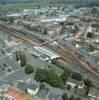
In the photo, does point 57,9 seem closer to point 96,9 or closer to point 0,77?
point 96,9

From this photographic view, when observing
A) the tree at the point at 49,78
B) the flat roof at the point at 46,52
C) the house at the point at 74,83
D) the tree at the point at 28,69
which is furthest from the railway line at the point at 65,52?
the tree at the point at 28,69

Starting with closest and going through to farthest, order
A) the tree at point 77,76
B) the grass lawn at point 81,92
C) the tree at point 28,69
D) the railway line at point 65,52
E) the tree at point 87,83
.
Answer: the grass lawn at point 81,92 < the tree at point 87,83 < the tree at point 77,76 < the tree at point 28,69 < the railway line at point 65,52

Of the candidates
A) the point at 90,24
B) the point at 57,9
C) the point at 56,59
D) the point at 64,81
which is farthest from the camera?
the point at 57,9

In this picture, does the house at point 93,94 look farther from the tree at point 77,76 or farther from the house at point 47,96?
the house at point 47,96

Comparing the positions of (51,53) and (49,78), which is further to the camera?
(51,53)

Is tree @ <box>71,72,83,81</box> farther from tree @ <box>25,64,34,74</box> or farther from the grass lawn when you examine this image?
tree @ <box>25,64,34,74</box>

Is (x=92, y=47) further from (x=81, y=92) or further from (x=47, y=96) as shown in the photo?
(x=47, y=96)

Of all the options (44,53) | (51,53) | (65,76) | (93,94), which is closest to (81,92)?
(93,94)

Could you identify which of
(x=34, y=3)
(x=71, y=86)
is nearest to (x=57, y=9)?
(x=34, y=3)
